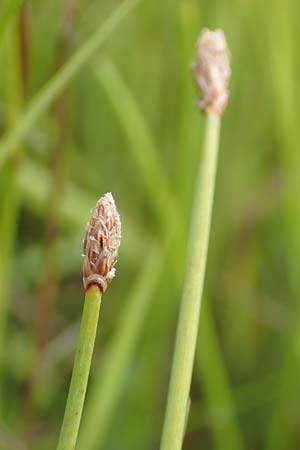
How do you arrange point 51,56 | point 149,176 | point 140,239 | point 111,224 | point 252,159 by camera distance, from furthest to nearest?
point 252,159, point 51,56, point 140,239, point 149,176, point 111,224

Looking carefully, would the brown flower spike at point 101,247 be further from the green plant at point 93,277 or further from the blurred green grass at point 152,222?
the blurred green grass at point 152,222

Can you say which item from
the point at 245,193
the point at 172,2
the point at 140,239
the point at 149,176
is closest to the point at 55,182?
the point at 149,176

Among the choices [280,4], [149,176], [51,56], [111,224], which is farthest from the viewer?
[51,56]

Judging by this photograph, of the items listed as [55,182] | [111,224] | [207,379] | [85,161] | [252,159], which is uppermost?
[252,159]

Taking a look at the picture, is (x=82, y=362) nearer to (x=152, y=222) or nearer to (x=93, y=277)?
(x=93, y=277)

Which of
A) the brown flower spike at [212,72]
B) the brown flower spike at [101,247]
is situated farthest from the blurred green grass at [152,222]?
the brown flower spike at [101,247]

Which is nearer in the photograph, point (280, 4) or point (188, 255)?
point (188, 255)

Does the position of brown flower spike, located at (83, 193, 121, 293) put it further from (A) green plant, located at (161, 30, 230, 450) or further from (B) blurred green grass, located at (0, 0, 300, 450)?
(B) blurred green grass, located at (0, 0, 300, 450)

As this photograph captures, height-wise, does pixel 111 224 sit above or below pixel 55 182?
below

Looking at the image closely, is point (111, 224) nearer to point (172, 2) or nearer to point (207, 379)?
point (207, 379)
